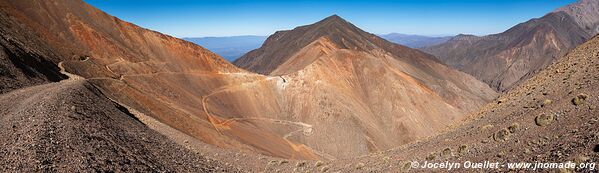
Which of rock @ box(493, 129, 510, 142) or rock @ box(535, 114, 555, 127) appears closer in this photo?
rock @ box(535, 114, 555, 127)

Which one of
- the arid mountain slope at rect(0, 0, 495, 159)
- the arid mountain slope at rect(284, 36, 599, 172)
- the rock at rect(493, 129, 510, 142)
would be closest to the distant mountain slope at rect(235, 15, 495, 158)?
the arid mountain slope at rect(0, 0, 495, 159)

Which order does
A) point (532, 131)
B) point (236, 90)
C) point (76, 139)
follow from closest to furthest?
point (532, 131), point (76, 139), point (236, 90)

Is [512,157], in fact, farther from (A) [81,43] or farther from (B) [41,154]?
(A) [81,43]

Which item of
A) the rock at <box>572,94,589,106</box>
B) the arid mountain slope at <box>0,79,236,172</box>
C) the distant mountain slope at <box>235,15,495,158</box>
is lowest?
the distant mountain slope at <box>235,15,495,158</box>

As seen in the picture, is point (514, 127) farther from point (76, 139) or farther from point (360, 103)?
point (360, 103)

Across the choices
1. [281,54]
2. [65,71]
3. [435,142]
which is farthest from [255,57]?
[435,142]

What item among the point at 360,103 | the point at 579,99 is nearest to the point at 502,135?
the point at 579,99

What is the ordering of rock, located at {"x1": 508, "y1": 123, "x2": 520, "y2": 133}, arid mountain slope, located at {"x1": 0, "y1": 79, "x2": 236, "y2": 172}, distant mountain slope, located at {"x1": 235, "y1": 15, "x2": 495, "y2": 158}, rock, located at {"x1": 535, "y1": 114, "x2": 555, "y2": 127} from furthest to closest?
distant mountain slope, located at {"x1": 235, "y1": 15, "x2": 495, "y2": 158} → rock, located at {"x1": 508, "y1": 123, "x2": 520, "y2": 133} → rock, located at {"x1": 535, "y1": 114, "x2": 555, "y2": 127} → arid mountain slope, located at {"x1": 0, "y1": 79, "x2": 236, "y2": 172}

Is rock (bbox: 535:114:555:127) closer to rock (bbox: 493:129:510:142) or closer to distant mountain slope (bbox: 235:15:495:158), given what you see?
rock (bbox: 493:129:510:142)

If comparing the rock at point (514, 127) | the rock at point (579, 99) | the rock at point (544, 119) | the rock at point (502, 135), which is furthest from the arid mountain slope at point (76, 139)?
the rock at point (579, 99)
